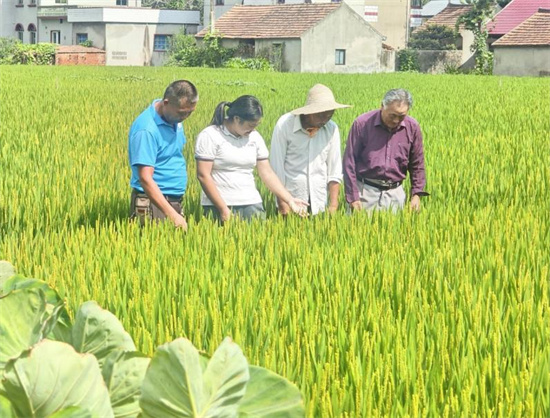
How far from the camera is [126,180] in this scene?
8.12 m

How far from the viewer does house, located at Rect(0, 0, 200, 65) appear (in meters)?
53.3

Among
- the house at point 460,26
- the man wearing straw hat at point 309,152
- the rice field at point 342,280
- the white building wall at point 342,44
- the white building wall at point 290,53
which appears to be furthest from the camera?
the house at point 460,26

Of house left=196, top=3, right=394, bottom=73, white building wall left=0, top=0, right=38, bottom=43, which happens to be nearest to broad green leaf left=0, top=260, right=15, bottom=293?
house left=196, top=3, right=394, bottom=73

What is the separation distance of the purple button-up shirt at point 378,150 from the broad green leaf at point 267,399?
5244 mm

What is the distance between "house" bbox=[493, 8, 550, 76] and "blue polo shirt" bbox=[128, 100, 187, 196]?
36136 millimetres

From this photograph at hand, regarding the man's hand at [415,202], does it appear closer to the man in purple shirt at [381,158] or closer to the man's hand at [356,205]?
the man in purple shirt at [381,158]

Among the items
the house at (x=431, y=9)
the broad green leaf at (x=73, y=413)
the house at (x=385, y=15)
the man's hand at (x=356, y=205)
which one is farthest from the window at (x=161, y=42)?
the broad green leaf at (x=73, y=413)

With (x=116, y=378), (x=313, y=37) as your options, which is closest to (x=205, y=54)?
(x=313, y=37)

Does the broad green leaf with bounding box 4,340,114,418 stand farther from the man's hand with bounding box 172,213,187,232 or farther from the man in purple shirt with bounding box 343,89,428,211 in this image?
the man in purple shirt with bounding box 343,89,428,211

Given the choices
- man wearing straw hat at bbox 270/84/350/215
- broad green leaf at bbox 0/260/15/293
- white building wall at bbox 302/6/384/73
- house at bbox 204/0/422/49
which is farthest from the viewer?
house at bbox 204/0/422/49

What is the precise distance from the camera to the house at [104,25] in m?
53.3

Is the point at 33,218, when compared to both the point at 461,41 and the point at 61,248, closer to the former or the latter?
the point at 61,248

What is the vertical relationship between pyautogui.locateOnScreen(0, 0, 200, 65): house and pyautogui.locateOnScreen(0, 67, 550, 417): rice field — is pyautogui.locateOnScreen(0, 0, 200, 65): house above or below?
above

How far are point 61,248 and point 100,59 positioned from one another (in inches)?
1898
